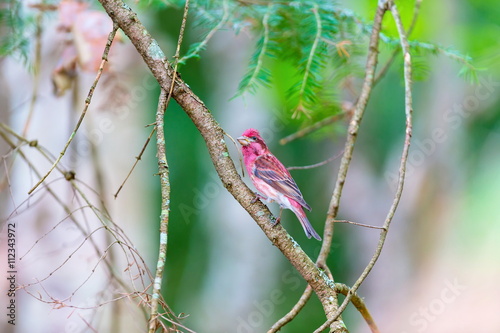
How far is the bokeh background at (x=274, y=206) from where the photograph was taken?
5398 millimetres

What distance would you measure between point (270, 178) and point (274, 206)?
3.26 metres

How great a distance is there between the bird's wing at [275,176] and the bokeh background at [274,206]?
2.33 meters

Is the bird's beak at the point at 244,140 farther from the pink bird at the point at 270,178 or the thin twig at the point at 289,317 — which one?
the thin twig at the point at 289,317

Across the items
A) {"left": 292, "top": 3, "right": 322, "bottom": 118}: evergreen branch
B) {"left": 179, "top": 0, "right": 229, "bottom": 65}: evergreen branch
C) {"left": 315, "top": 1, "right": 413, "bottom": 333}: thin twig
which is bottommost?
{"left": 315, "top": 1, "right": 413, "bottom": 333}: thin twig

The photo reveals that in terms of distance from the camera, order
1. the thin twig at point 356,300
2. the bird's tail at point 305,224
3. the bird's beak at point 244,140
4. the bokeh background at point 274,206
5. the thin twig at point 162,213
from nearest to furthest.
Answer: the thin twig at point 162,213 < the thin twig at point 356,300 < the bird's tail at point 305,224 < the bird's beak at point 244,140 < the bokeh background at point 274,206

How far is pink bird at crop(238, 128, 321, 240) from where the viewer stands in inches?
97.0

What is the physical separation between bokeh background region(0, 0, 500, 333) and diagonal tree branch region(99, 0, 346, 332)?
2.92 metres

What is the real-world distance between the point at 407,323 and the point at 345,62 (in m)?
4.97

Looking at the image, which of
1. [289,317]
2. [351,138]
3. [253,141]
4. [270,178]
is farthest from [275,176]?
[289,317]

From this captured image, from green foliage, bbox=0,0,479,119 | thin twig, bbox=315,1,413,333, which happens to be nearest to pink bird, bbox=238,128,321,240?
green foliage, bbox=0,0,479,119

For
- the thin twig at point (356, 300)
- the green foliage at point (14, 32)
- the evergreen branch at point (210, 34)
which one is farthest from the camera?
the green foliage at point (14, 32)

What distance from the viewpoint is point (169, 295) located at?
5648 mm

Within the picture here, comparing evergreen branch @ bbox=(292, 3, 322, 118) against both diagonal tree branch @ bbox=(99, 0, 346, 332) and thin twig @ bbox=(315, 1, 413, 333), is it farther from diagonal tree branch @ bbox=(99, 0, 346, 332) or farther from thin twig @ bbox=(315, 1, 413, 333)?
diagonal tree branch @ bbox=(99, 0, 346, 332)

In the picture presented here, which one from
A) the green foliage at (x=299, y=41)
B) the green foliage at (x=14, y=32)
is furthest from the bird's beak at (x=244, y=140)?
the green foliage at (x=14, y=32)
